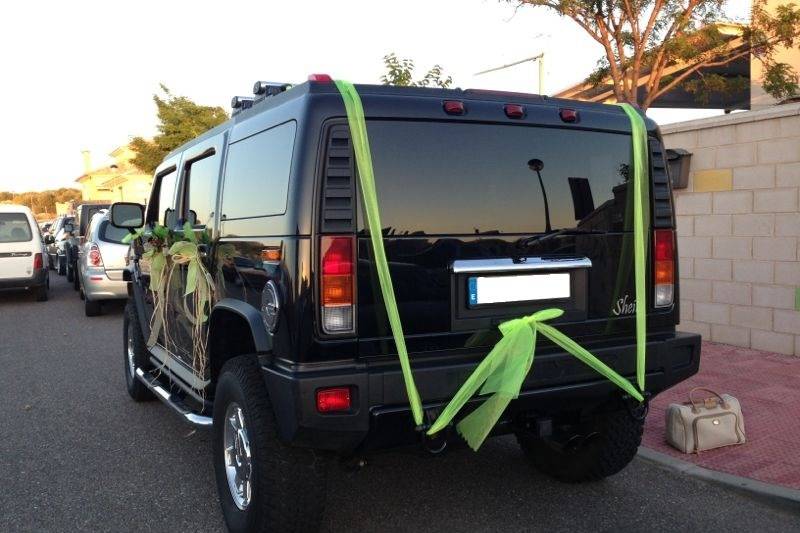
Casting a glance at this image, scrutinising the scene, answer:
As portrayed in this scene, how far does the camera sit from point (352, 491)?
3.99 m

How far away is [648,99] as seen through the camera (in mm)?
13164

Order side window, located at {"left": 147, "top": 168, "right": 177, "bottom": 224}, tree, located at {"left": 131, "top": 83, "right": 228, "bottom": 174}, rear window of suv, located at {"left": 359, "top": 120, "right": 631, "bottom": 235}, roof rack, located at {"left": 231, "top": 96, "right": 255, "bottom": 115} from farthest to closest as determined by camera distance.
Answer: tree, located at {"left": 131, "top": 83, "right": 228, "bottom": 174}, side window, located at {"left": 147, "top": 168, "right": 177, "bottom": 224}, roof rack, located at {"left": 231, "top": 96, "right": 255, "bottom": 115}, rear window of suv, located at {"left": 359, "top": 120, "right": 631, "bottom": 235}

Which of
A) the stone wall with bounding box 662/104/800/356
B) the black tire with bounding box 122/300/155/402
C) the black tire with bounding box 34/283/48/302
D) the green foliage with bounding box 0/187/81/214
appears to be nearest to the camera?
the black tire with bounding box 122/300/155/402

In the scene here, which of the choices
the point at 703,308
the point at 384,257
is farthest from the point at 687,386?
the point at 384,257

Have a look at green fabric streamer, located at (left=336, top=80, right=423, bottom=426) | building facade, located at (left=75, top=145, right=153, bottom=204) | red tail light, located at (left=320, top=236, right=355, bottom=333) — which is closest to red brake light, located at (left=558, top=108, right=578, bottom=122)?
green fabric streamer, located at (left=336, top=80, right=423, bottom=426)

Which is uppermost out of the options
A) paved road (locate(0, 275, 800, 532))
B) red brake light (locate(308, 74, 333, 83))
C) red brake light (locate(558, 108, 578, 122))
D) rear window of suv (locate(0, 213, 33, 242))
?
red brake light (locate(308, 74, 333, 83))

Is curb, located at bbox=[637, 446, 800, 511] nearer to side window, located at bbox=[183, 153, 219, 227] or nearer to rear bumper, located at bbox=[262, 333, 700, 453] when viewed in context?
rear bumper, located at bbox=[262, 333, 700, 453]

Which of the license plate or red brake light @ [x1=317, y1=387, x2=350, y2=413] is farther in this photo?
the license plate

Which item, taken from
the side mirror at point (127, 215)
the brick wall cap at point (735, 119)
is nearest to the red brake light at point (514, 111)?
the side mirror at point (127, 215)

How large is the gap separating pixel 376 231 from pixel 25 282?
1227 cm

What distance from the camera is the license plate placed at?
9.73 feet

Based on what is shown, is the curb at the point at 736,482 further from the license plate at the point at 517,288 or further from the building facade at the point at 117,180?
the building facade at the point at 117,180

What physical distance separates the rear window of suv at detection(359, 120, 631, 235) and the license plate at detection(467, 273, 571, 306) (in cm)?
21

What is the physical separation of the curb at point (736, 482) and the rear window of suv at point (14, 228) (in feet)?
39.7
